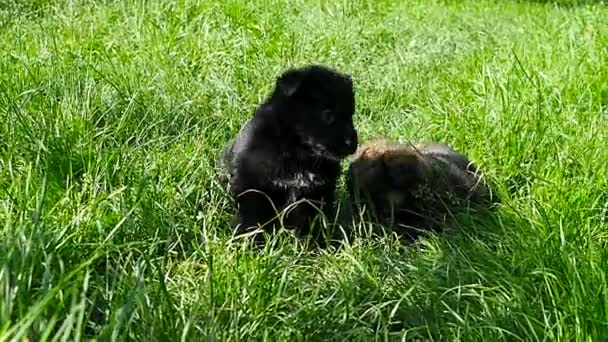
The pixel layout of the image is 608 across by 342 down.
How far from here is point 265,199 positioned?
3312 millimetres

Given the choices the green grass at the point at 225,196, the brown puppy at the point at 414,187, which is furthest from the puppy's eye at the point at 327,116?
the green grass at the point at 225,196

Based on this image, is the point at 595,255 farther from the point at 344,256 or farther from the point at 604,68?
the point at 604,68

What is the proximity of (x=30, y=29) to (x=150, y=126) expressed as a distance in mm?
1956

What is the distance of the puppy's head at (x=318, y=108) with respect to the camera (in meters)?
3.38

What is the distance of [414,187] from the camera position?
371 cm

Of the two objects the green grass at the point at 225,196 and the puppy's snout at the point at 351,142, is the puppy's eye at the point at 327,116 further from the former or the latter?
the green grass at the point at 225,196

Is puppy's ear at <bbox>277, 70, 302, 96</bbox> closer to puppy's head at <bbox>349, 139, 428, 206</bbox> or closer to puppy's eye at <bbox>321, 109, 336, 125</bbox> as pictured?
puppy's eye at <bbox>321, 109, 336, 125</bbox>

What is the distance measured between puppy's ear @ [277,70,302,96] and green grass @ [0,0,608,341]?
0.52m

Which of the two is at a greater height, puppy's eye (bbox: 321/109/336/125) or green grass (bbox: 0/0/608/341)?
puppy's eye (bbox: 321/109/336/125)

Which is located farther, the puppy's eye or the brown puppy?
the brown puppy

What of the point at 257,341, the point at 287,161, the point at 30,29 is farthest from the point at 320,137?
the point at 30,29

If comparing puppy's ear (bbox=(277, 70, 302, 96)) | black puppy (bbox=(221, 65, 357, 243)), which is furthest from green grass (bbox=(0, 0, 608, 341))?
puppy's ear (bbox=(277, 70, 302, 96))

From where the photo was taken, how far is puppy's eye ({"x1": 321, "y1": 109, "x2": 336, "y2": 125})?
11.2 feet

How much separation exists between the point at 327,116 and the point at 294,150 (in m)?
0.21
